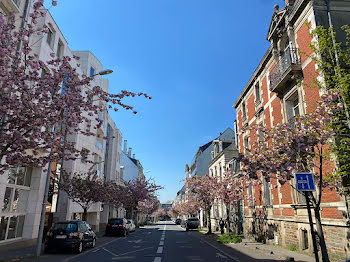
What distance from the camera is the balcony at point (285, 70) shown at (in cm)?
1314

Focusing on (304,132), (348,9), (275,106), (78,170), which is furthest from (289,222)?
(78,170)

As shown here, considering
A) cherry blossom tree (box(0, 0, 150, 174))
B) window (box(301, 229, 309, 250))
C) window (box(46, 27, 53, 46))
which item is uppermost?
window (box(46, 27, 53, 46))

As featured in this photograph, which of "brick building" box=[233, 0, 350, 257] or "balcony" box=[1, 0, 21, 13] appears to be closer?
"brick building" box=[233, 0, 350, 257]

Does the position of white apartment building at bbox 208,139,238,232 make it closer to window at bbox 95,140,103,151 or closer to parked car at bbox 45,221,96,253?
window at bbox 95,140,103,151

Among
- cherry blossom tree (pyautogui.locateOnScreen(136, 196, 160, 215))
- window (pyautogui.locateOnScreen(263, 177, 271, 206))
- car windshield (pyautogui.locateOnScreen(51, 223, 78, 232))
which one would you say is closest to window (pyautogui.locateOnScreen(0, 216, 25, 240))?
car windshield (pyautogui.locateOnScreen(51, 223, 78, 232))

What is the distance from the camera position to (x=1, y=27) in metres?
7.43

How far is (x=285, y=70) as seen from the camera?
13.9 meters

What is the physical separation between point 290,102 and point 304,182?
819 centimetres

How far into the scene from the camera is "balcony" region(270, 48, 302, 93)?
13.1m

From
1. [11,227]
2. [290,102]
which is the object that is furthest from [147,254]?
[290,102]

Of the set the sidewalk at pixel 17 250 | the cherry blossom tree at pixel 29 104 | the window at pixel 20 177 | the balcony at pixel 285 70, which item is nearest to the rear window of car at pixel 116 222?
the sidewalk at pixel 17 250

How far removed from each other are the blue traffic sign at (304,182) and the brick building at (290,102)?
1.51 metres

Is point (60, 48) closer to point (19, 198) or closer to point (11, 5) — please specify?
point (11, 5)

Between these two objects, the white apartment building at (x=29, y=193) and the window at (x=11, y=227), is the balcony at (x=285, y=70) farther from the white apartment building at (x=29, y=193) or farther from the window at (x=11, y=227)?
the window at (x=11, y=227)
